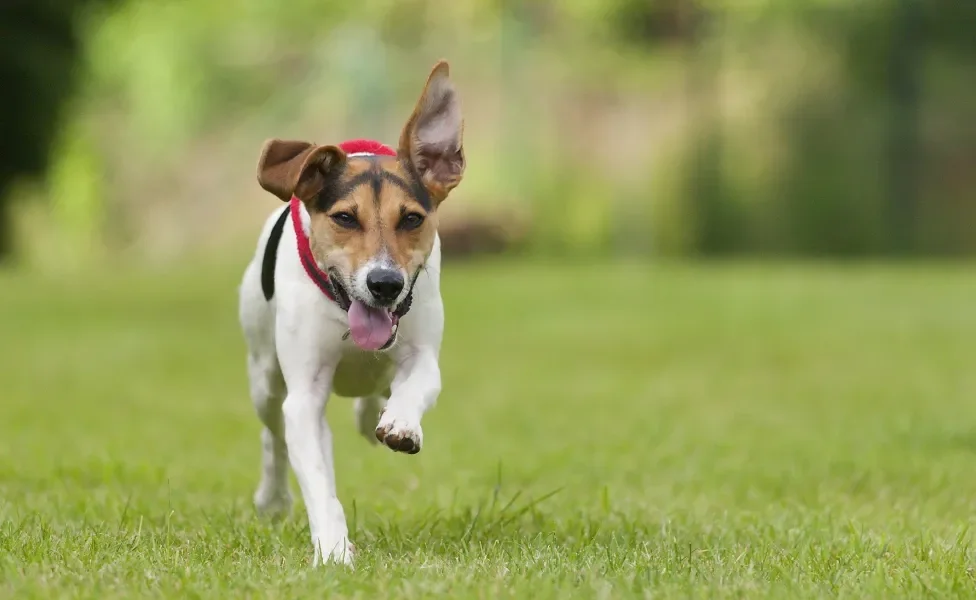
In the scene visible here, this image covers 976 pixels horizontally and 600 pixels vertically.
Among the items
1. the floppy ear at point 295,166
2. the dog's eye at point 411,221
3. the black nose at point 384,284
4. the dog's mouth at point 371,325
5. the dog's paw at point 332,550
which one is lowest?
the dog's paw at point 332,550

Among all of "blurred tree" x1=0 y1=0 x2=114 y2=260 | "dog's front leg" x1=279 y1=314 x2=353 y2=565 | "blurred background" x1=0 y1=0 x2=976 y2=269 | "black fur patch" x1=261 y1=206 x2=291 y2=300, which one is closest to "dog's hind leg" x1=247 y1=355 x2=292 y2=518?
"black fur patch" x1=261 y1=206 x2=291 y2=300

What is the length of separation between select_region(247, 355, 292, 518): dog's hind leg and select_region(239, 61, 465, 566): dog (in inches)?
17.0

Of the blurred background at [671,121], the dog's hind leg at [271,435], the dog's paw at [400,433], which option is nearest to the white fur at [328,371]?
the dog's paw at [400,433]

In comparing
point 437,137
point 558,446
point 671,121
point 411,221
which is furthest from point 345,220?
point 671,121

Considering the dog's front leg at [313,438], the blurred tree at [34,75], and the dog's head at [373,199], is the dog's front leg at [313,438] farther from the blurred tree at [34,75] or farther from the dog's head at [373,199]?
the blurred tree at [34,75]

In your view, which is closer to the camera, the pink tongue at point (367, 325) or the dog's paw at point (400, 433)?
the dog's paw at point (400, 433)

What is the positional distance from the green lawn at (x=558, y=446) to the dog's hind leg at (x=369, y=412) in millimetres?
369

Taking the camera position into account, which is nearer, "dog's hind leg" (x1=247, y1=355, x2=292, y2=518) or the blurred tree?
"dog's hind leg" (x1=247, y1=355, x2=292, y2=518)

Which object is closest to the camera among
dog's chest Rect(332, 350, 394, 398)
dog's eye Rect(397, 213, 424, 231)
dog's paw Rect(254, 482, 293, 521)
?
dog's eye Rect(397, 213, 424, 231)

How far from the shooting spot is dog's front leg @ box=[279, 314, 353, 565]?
4777 millimetres

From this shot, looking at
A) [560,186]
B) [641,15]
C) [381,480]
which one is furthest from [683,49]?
[381,480]

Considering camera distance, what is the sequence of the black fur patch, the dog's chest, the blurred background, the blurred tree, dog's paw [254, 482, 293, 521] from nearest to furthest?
the dog's chest < the black fur patch < dog's paw [254, 482, 293, 521] < the blurred background < the blurred tree

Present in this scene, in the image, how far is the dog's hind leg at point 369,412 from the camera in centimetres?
595

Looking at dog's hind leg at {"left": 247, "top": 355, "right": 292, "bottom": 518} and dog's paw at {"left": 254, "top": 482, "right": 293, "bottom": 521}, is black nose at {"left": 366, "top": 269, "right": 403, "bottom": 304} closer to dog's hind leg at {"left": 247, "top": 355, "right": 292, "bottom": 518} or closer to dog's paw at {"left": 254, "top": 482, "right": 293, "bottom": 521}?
dog's hind leg at {"left": 247, "top": 355, "right": 292, "bottom": 518}
